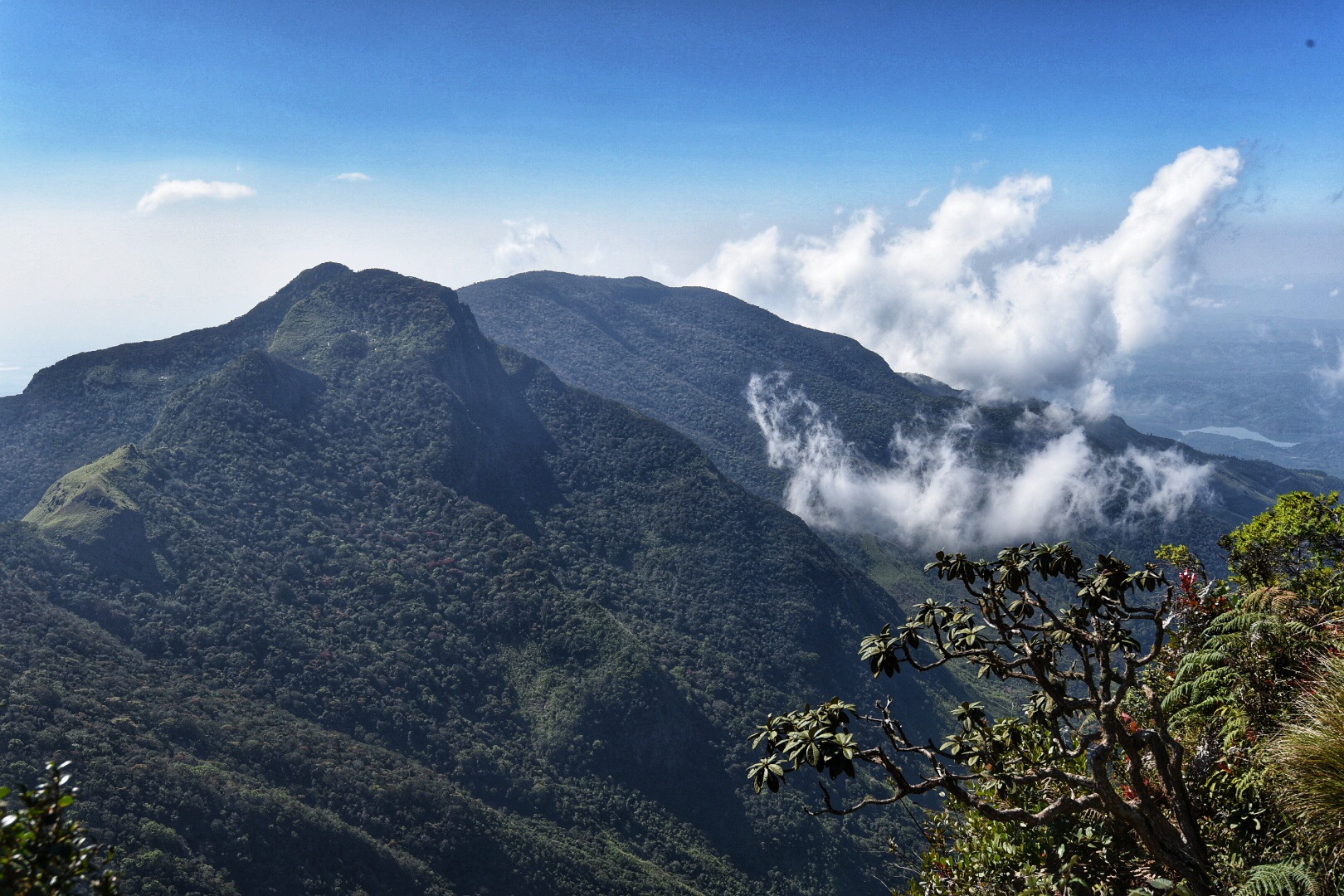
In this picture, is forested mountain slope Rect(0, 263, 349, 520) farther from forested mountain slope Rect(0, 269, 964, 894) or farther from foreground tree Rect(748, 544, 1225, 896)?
foreground tree Rect(748, 544, 1225, 896)

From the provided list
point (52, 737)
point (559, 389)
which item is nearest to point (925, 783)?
point (52, 737)

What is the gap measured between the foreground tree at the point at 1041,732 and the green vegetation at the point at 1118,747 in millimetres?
47

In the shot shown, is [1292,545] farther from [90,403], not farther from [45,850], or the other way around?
[90,403]

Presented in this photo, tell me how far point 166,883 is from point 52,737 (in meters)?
15.0

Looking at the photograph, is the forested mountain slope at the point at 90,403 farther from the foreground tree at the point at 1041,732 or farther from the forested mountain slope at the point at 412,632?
the foreground tree at the point at 1041,732

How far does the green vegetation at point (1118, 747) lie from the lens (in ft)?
37.5

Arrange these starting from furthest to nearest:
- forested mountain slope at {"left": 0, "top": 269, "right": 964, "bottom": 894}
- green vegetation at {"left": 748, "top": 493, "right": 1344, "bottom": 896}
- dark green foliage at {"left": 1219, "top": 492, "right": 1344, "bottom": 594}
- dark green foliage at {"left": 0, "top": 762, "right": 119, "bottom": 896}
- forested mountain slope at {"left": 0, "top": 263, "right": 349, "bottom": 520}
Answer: forested mountain slope at {"left": 0, "top": 263, "right": 349, "bottom": 520} → forested mountain slope at {"left": 0, "top": 269, "right": 964, "bottom": 894} → dark green foliage at {"left": 1219, "top": 492, "right": 1344, "bottom": 594} → green vegetation at {"left": 748, "top": 493, "right": 1344, "bottom": 896} → dark green foliage at {"left": 0, "top": 762, "right": 119, "bottom": 896}

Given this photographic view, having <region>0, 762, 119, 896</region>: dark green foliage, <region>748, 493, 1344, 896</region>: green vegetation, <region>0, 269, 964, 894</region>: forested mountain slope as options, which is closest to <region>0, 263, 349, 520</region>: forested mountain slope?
<region>0, 269, 964, 894</region>: forested mountain slope

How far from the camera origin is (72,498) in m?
93.7

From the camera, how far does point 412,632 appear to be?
107375 millimetres

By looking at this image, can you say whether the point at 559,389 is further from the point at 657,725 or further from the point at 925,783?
the point at 925,783

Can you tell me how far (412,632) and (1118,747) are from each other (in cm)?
10570

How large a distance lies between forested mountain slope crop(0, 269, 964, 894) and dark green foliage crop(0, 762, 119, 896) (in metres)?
56.4

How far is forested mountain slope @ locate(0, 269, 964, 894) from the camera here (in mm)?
64625
